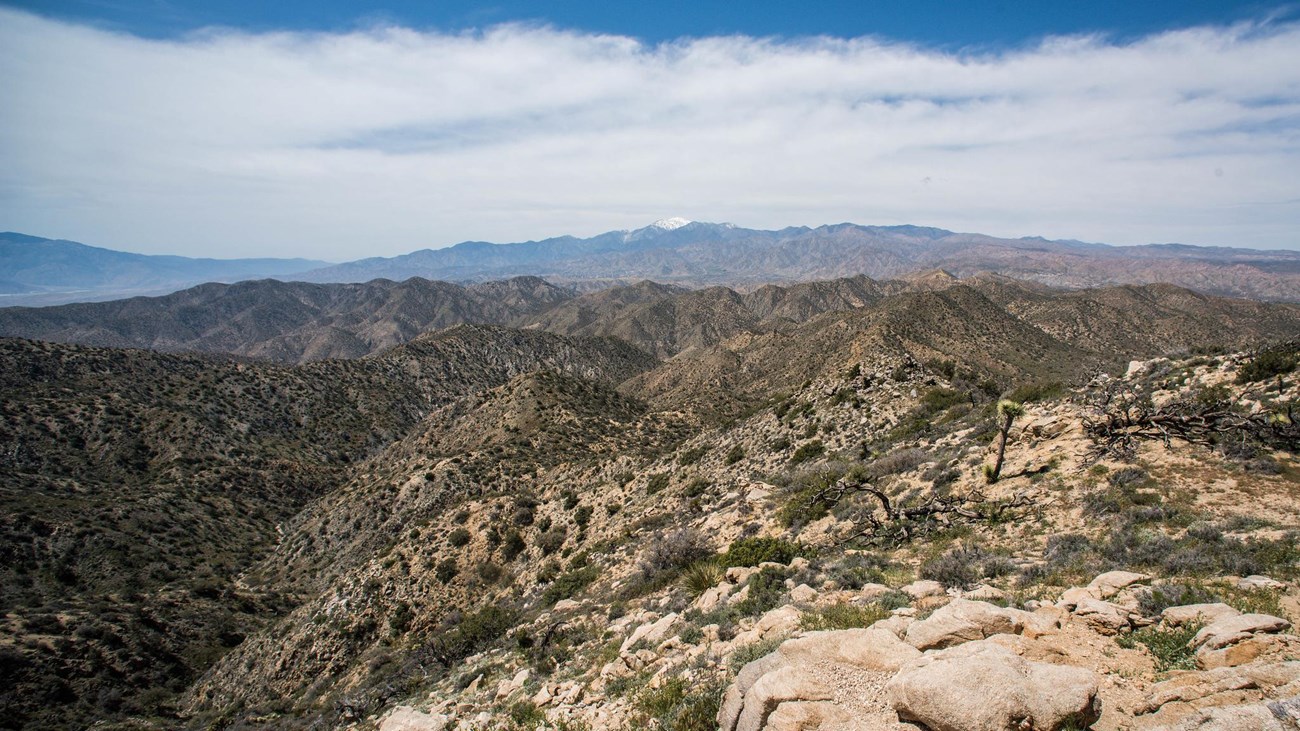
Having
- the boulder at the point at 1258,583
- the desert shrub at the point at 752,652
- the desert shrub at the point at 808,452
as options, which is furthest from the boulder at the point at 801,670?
the desert shrub at the point at 808,452

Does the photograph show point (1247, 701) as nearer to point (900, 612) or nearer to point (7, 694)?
point (900, 612)

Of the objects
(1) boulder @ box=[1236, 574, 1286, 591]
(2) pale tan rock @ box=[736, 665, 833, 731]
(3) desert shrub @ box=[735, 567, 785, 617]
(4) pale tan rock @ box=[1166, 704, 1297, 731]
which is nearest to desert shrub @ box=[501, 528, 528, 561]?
(3) desert shrub @ box=[735, 567, 785, 617]

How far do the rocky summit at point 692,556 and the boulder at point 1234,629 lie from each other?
38 millimetres

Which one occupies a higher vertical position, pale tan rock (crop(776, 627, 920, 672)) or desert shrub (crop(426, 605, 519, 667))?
pale tan rock (crop(776, 627, 920, 672))

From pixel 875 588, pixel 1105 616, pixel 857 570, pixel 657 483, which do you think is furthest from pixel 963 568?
pixel 657 483

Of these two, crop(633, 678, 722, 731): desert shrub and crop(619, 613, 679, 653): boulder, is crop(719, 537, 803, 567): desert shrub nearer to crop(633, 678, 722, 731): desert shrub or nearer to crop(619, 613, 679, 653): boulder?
crop(619, 613, 679, 653): boulder

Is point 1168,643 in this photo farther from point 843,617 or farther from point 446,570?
point 446,570

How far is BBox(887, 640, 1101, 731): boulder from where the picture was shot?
551 cm

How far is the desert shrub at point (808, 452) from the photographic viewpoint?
1048 inches

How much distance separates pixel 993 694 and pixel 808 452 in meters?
21.7

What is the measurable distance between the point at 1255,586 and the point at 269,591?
5386cm

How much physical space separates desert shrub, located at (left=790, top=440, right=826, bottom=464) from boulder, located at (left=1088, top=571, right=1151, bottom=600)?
17.8 m

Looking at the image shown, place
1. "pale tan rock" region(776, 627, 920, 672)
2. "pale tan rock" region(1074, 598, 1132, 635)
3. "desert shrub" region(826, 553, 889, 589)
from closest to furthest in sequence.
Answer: "pale tan rock" region(776, 627, 920, 672), "pale tan rock" region(1074, 598, 1132, 635), "desert shrub" region(826, 553, 889, 589)

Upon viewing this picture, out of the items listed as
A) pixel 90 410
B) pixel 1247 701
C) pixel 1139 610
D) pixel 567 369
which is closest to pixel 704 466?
pixel 1139 610
